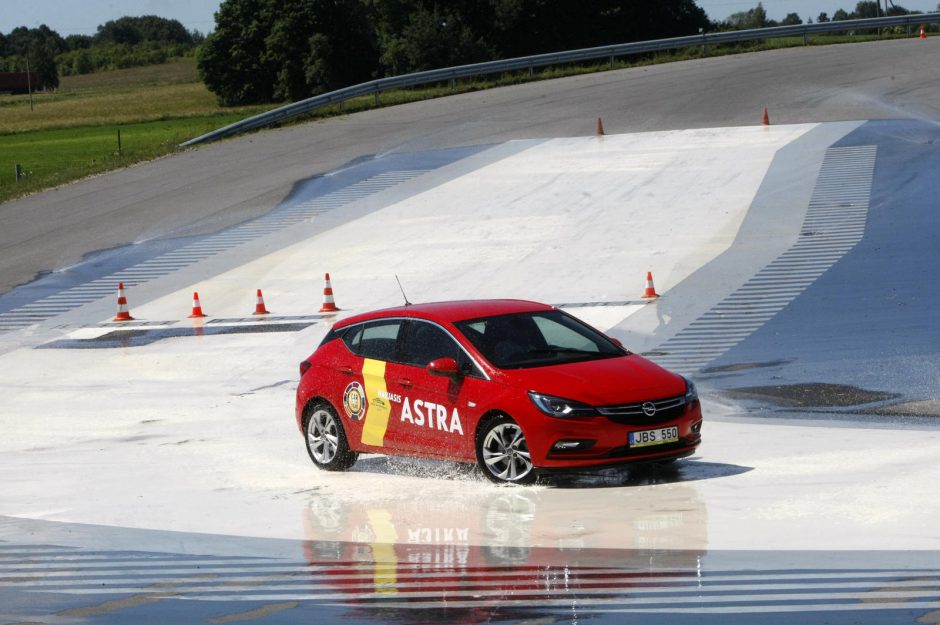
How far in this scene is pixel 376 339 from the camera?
13.1 metres

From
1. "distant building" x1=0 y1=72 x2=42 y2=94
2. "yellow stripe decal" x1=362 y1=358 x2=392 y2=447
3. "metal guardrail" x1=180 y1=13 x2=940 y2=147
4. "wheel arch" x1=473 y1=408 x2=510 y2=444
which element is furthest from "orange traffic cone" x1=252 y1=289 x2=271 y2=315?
"distant building" x1=0 y1=72 x2=42 y2=94

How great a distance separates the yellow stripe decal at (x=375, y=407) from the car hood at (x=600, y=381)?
147cm

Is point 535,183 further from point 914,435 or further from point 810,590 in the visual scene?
point 810,590

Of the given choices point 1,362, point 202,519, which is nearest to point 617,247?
point 1,362

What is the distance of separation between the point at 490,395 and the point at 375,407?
1.51m

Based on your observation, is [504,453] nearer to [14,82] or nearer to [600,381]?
[600,381]

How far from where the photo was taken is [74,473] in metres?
13.7

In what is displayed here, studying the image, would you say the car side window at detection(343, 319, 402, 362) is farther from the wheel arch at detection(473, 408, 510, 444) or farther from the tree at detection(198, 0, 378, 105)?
the tree at detection(198, 0, 378, 105)

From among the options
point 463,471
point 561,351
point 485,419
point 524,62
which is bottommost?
point 463,471

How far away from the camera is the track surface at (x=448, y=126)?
32.3m

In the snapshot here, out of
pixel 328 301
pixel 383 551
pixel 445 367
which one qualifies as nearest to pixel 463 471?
pixel 445 367

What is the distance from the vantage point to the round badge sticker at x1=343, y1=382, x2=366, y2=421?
42.6ft

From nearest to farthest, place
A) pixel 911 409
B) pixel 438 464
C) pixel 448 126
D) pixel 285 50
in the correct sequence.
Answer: pixel 438 464, pixel 911 409, pixel 448 126, pixel 285 50

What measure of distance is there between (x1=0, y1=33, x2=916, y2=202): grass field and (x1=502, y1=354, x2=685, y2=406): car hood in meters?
28.6
